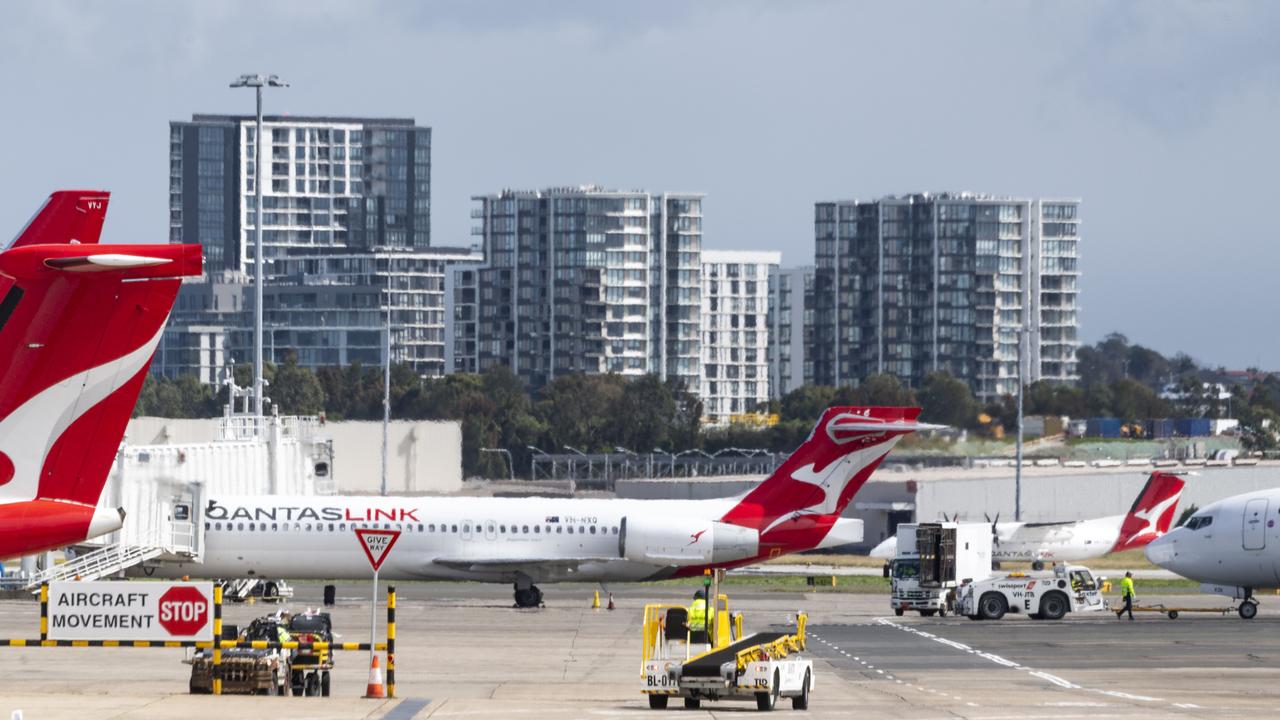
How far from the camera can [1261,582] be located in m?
57.7

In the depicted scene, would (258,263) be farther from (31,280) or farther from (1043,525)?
(31,280)

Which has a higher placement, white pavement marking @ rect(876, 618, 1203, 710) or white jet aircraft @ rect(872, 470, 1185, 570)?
white jet aircraft @ rect(872, 470, 1185, 570)

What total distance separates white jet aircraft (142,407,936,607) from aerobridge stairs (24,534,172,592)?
322cm

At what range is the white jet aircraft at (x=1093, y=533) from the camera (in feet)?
253

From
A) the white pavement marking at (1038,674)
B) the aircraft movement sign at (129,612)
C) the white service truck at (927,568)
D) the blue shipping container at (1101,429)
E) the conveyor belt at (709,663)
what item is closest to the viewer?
the aircraft movement sign at (129,612)

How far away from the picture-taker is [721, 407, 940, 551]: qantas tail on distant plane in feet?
189

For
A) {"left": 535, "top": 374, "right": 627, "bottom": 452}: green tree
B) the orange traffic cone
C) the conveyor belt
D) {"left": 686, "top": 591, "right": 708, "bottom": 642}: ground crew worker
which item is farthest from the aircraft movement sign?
{"left": 535, "top": 374, "right": 627, "bottom": 452}: green tree

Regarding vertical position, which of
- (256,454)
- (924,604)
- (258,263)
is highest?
(258,263)

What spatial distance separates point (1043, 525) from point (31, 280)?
64.5 m

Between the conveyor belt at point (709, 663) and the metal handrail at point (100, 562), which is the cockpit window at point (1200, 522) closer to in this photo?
the metal handrail at point (100, 562)

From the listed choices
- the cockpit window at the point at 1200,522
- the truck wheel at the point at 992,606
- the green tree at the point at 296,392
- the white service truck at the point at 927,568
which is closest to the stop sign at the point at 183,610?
the white service truck at the point at 927,568

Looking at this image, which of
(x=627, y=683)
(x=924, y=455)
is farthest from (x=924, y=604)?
(x=924, y=455)

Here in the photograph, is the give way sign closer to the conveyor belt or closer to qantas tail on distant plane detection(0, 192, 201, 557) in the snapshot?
the conveyor belt

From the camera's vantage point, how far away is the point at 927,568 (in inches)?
2247
